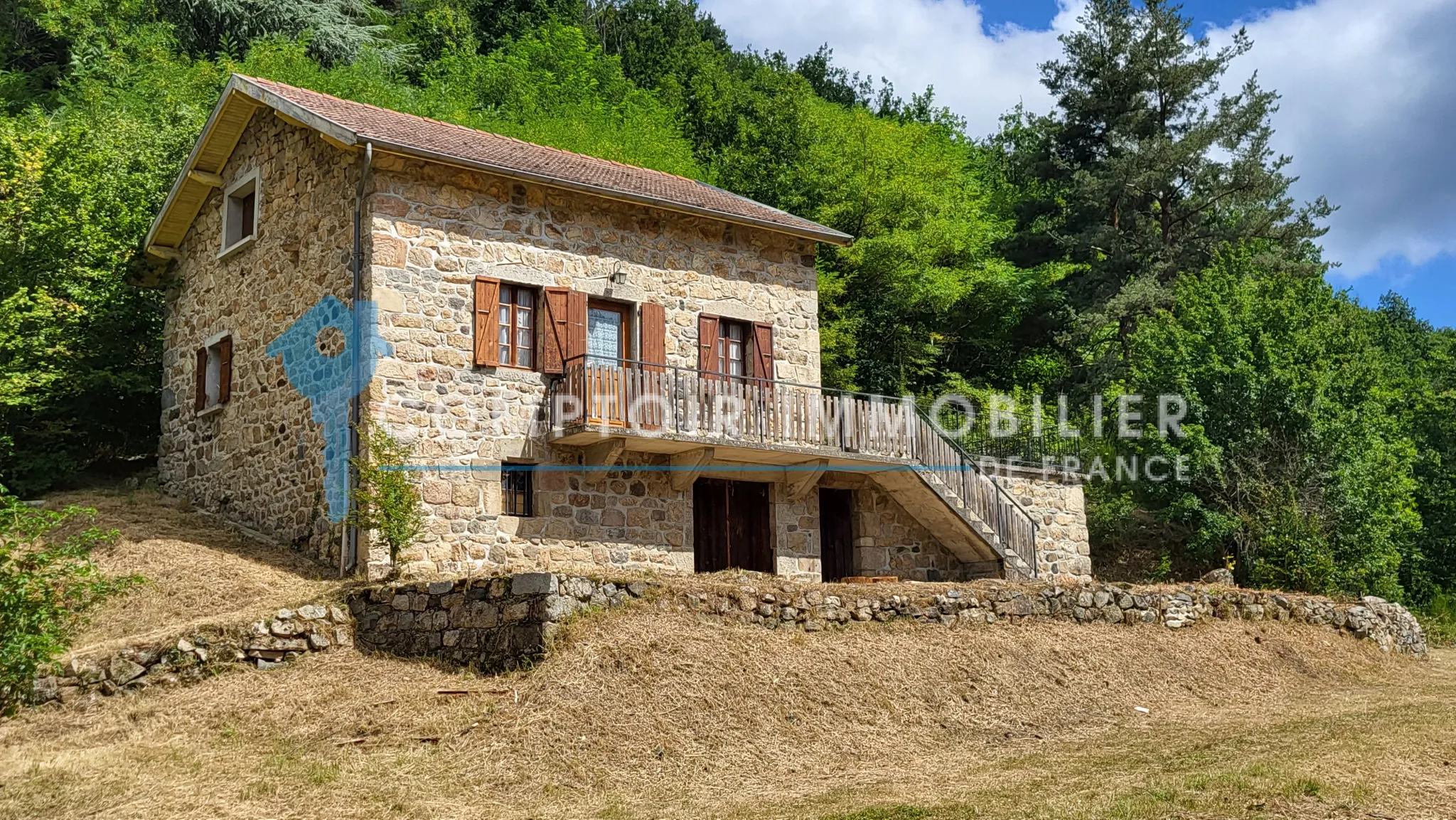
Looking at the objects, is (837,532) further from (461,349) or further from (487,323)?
(461,349)

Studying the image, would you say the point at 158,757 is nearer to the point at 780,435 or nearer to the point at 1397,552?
the point at 780,435

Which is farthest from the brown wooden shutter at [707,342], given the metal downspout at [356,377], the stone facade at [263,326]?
the stone facade at [263,326]

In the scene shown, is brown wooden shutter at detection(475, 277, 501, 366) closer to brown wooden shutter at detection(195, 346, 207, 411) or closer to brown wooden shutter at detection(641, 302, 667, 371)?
brown wooden shutter at detection(641, 302, 667, 371)

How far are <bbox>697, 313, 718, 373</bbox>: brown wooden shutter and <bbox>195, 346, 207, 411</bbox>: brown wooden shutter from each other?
Answer: 7446 mm

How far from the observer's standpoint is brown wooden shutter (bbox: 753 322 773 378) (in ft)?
58.1

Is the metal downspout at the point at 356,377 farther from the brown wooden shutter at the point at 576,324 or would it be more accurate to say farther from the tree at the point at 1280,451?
the tree at the point at 1280,451

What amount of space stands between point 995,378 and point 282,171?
60.1ft

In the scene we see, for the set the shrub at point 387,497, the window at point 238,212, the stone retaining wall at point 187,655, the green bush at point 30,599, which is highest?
→ the window at point 238,212

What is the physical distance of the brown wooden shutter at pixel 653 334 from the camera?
1666cm

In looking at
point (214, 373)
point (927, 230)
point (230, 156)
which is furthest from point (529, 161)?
point (927, 230)

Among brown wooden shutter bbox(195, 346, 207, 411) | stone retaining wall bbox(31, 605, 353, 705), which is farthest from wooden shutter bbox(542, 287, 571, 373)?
brown wooden shutter bbox(195, 346, 207, 411)

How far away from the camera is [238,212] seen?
60.6 feet

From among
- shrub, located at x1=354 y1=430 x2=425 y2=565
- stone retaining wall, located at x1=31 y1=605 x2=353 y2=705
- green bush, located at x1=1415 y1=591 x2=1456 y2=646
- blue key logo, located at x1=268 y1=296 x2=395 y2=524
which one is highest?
blue key logo, located at x1=268 y1=296 x2=395 y2=524

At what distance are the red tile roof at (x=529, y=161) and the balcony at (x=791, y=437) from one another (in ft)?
7.75
